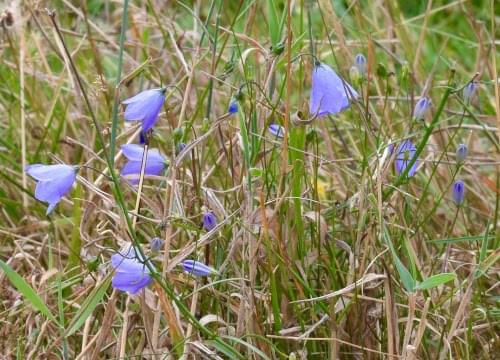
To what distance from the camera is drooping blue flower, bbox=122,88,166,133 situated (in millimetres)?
1532

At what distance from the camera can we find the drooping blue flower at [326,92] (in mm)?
1565

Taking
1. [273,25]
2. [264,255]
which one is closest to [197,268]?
[264,255]

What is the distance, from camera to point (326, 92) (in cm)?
157

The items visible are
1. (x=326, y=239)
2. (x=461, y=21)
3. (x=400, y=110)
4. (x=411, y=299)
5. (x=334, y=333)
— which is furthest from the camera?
(x=461, y=21)

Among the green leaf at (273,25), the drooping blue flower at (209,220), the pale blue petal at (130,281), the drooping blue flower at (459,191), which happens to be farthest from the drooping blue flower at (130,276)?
the drooping blue flower at (459,191)

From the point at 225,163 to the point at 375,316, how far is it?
1.75 feet

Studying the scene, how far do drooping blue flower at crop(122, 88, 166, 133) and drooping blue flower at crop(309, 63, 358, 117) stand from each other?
0.79 ft

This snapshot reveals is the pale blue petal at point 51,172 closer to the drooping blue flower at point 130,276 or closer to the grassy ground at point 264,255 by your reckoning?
the grassy ground at point 264,255

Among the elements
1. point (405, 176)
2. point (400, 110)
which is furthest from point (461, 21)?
point (405, 176)

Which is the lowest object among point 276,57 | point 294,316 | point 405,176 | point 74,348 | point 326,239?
point 74,348

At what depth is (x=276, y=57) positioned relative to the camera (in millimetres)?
1584

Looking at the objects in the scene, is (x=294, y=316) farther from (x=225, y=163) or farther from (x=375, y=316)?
(x=225, y=163)

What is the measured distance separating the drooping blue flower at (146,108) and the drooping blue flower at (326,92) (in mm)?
242

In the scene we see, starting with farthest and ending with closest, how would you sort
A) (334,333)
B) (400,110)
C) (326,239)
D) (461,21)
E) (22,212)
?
(461,21) → (400,110) → (22,212) → (326,239) → (334,333)
